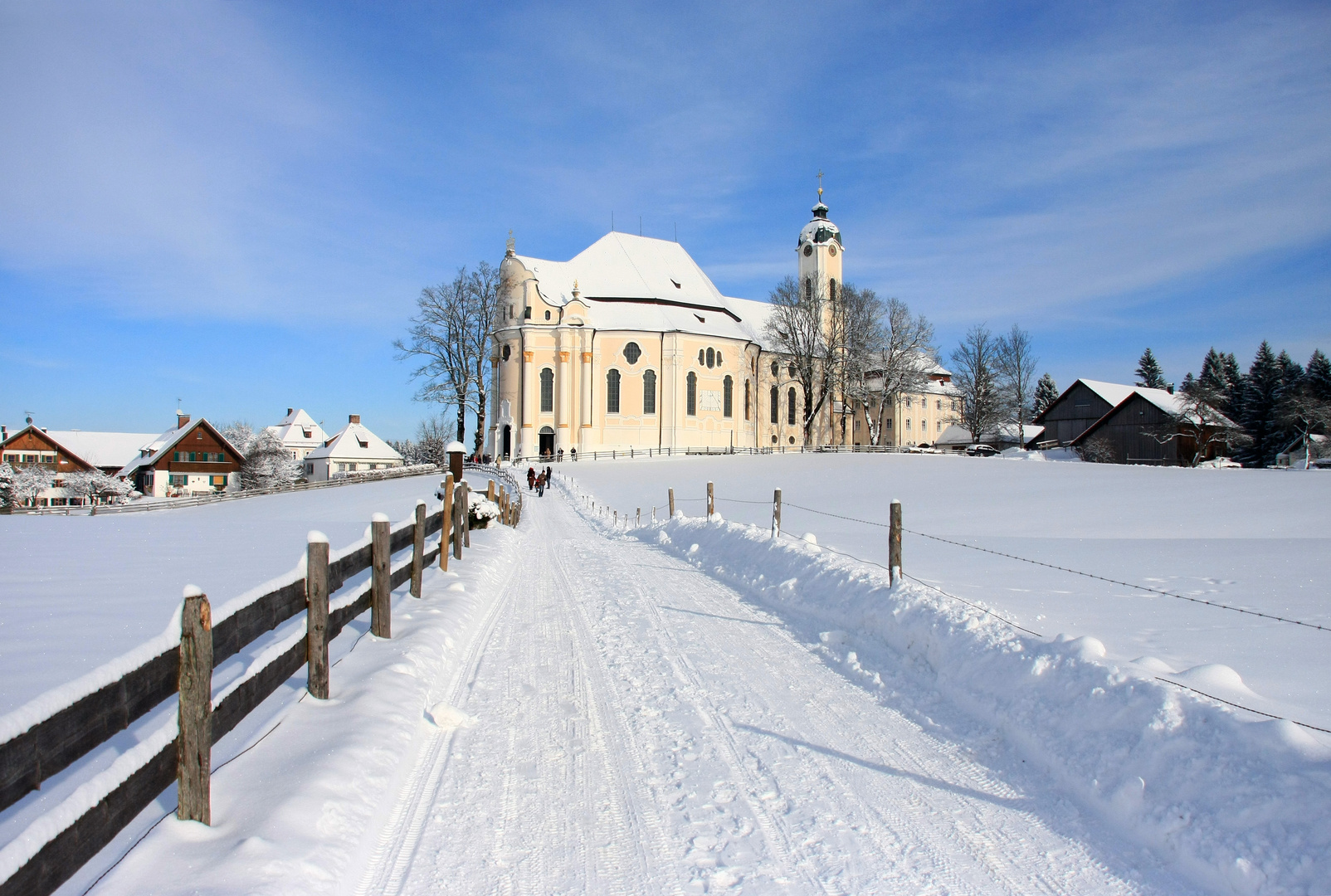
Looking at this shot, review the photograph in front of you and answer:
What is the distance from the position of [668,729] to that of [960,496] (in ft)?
76.5

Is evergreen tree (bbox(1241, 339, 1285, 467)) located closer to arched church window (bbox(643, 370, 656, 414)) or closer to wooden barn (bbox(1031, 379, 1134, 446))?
wooden barn (bbox(1031, 379, 1134, 446))

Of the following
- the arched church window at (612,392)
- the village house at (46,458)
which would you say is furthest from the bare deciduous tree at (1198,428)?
the village house at (46,458)

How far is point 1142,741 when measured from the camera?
4.17 metres

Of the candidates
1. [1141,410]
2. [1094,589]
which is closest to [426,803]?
[1094,589]

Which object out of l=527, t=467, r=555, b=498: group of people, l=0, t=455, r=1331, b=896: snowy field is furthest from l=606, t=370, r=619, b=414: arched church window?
l=0, t=455, r=1331, b=896: snowy field

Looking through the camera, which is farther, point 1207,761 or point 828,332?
point 828,332

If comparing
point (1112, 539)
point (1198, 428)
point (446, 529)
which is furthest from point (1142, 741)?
point (1198, 428)

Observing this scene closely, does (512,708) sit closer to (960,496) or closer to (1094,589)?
(1094,589)

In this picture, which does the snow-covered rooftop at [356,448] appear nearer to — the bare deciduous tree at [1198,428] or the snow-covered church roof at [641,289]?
the snow-covered church roof at [641,289]

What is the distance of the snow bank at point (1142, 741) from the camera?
335 centimetres

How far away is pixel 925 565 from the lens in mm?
11508

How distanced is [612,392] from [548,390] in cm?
437

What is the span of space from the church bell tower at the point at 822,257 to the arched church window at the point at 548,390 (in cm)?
2294

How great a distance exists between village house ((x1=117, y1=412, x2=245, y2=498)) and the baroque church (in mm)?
18272
